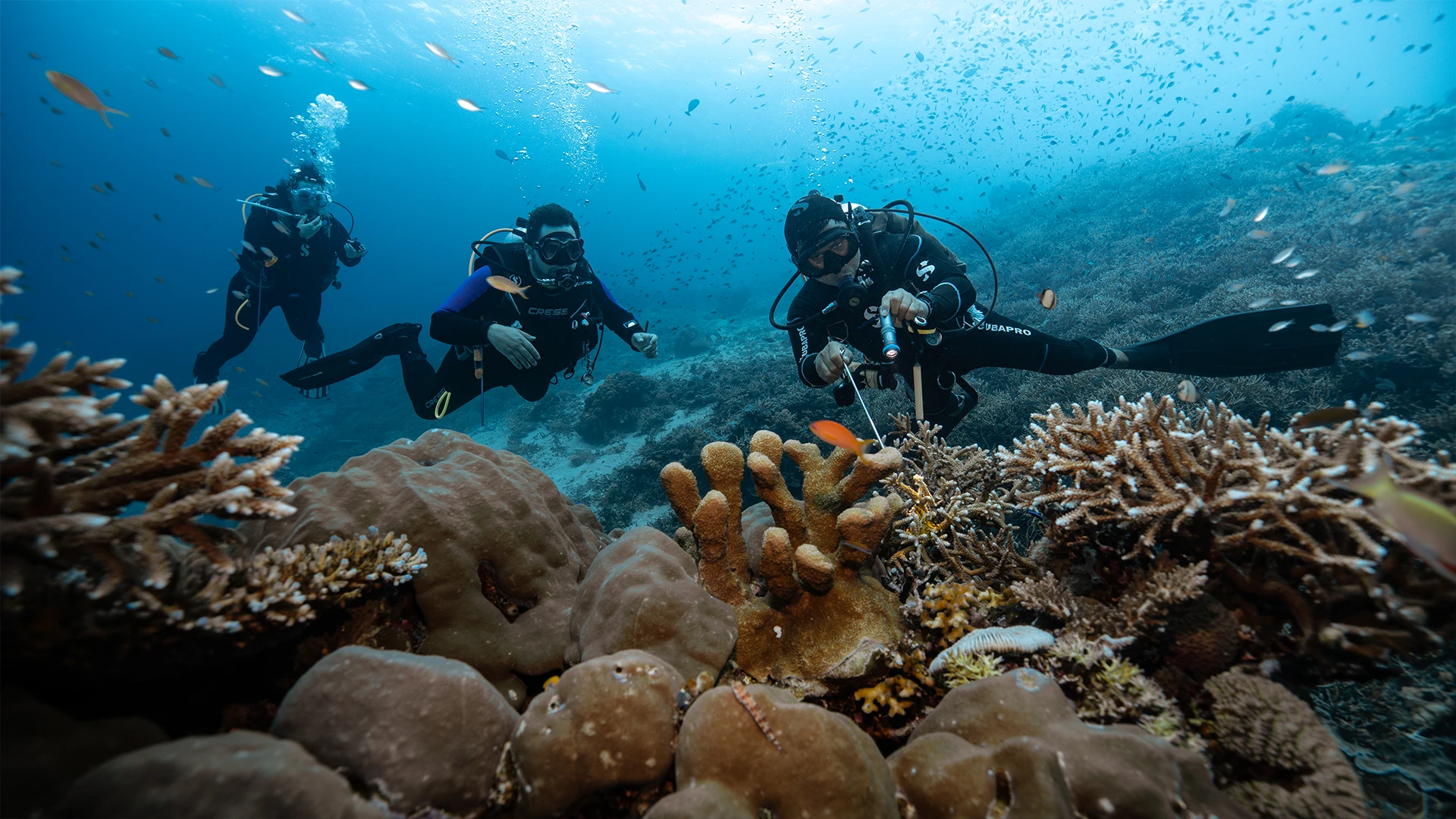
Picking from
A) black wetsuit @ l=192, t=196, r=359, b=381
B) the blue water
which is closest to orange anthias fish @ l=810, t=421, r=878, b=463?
black wetsuit @ l=192, t=196, r=359, b=381

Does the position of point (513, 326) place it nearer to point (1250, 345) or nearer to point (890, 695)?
point (890, 695)

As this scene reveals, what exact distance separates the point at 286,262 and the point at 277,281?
0.43 meters

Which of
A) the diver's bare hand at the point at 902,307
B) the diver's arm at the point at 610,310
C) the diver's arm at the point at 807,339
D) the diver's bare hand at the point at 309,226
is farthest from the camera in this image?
the diver's bare hand at the point at 309,226

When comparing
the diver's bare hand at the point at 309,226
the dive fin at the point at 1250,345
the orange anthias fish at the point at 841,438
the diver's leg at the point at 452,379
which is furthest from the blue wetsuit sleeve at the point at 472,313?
the dive fin at the point at 1250,345

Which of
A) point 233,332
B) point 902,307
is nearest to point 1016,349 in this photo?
point 902,307

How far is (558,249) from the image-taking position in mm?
6426

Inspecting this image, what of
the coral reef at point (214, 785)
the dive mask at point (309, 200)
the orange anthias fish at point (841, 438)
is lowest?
the coral reef at point (214, 785)

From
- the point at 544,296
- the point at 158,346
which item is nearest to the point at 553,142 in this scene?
the point at 158,346

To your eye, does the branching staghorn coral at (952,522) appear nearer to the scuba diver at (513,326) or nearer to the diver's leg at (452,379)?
the scuba diver at (513,326)

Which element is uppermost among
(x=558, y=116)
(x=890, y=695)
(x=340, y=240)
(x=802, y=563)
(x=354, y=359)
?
(x=558, y=116)

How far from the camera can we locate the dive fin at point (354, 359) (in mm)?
6957

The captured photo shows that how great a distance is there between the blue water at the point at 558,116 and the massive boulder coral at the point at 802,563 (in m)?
21.4

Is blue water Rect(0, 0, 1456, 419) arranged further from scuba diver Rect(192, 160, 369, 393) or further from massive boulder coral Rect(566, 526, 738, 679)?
massive boulder coral Rect(566, 526, 738, 679)

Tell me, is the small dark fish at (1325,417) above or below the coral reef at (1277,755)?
above
